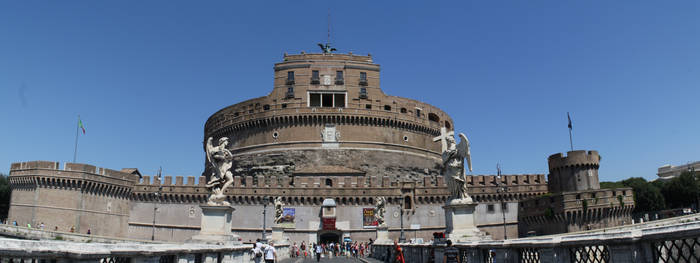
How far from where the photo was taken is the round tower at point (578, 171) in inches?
1773

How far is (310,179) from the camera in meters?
44.7

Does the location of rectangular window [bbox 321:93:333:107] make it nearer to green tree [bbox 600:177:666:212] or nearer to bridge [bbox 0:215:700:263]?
green tree [bbox 600:177:666:212]

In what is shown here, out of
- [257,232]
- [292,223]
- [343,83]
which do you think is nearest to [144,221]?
[257,232]

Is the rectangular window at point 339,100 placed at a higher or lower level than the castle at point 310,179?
higher

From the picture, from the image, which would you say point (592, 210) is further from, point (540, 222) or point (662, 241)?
point (662, 241)

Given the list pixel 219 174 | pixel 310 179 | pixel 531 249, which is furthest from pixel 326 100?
pixel 531 249

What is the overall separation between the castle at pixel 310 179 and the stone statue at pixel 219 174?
2783cm

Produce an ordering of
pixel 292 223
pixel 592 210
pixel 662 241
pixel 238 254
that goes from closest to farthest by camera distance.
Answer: pixel 662 241 < pixel 238 254 < pixel 592 210 < pixel 292 223

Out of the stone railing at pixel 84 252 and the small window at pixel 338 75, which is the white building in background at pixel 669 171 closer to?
the small window at pixel 338 75

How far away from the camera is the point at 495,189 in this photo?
45188 millimetres

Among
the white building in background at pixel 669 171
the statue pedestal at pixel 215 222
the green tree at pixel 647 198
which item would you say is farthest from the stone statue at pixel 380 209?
the white building in background at pixel 669 171

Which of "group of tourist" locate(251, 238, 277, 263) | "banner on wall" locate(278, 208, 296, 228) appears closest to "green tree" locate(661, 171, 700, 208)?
"banner on wall" locate(278, 208, 296, 228)

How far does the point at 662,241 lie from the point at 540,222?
131 feet

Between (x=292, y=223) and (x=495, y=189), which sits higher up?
(x=495, y=189)
